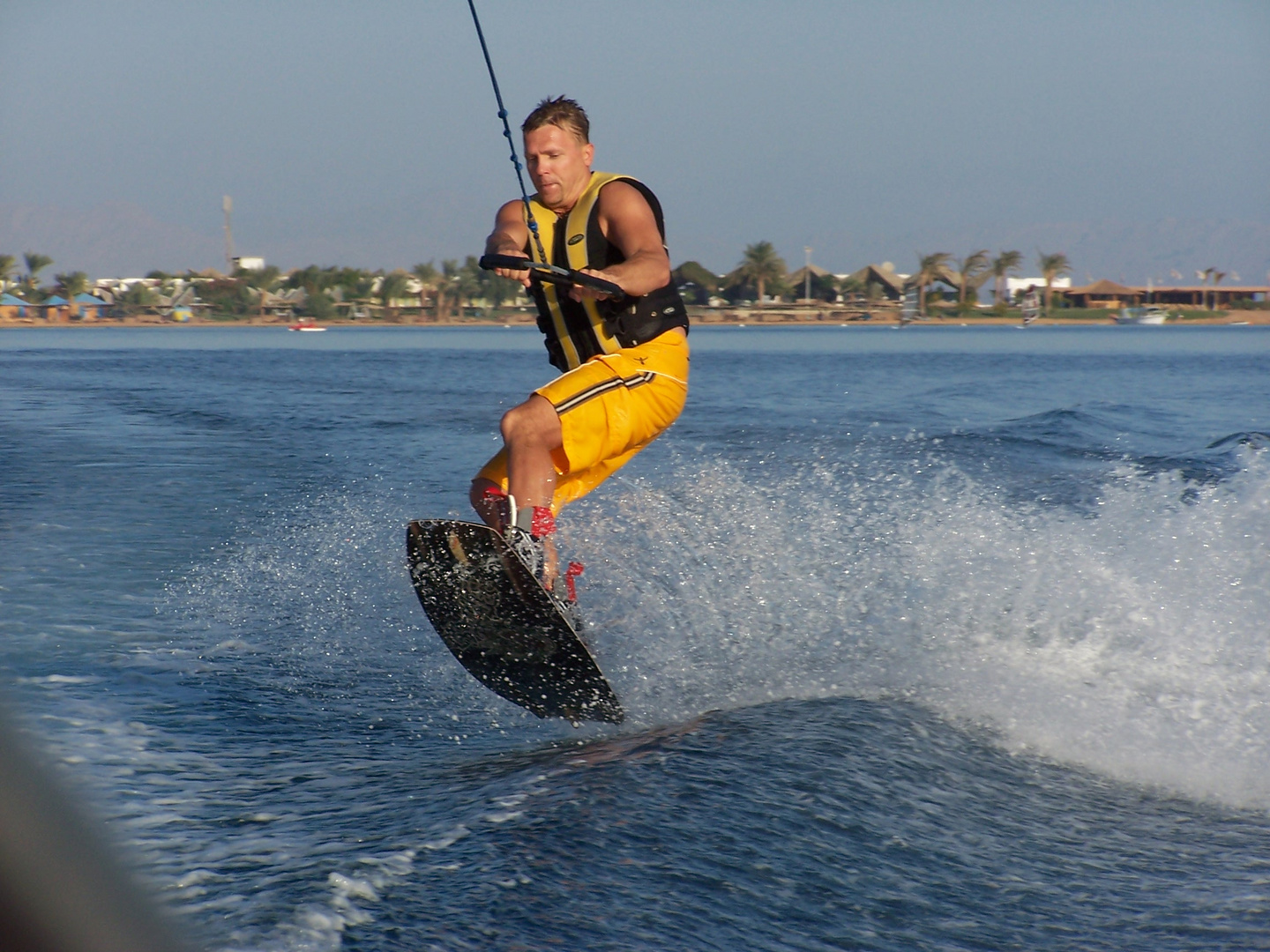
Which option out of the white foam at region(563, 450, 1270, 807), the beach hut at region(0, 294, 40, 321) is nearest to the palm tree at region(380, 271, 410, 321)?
the beach hut at region(0, 294, 40, 321)

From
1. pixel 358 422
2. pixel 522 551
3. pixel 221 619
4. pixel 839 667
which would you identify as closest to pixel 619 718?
pixel 522 551

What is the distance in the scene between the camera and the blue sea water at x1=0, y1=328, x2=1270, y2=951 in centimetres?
248

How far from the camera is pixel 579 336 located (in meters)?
4.34

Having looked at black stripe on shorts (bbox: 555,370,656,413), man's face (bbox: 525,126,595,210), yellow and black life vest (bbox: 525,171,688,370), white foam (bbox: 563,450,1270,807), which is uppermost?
man's face (bbox: 525,126,595,210)

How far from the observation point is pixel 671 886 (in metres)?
2.50

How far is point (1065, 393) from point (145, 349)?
21945 millimetres

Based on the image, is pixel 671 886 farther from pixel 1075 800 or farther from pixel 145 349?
pixel 145 349

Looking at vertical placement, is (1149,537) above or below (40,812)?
below

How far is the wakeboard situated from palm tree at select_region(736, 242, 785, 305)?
86.5 m

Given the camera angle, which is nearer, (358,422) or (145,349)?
(358,422)

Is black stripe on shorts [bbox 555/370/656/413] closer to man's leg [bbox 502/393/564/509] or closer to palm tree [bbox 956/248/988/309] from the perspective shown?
man's leg [bbox 502/393/564/509]

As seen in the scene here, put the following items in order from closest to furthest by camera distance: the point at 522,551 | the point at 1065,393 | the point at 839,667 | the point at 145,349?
the point at 522,551
the point at 839,667
the point at 1065,393
the point at 145,349

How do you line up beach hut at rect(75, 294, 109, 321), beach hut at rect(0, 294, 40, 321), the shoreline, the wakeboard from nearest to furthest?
1. the wakeboard
2. beach hut at rect(0, 294, 40, 321)
3. the shoreline
4. beach hut at rect(75, 294, 109, 321)

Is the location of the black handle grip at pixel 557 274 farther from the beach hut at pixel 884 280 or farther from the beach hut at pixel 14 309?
the beach hut at pixel 884 280
